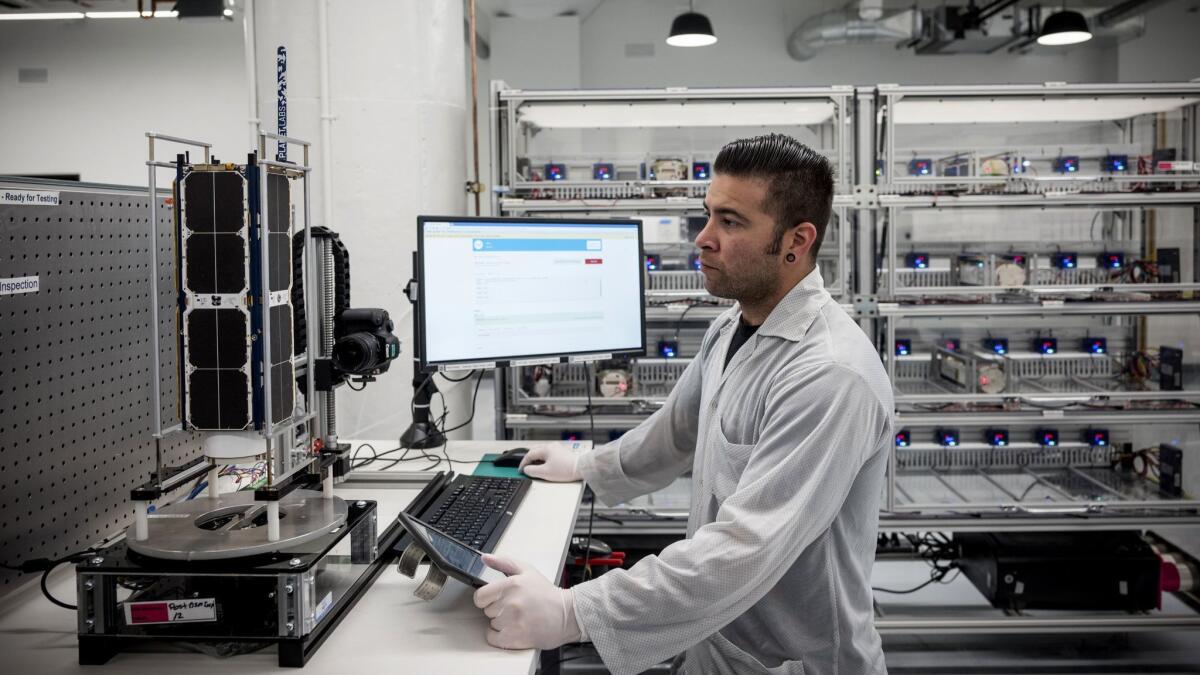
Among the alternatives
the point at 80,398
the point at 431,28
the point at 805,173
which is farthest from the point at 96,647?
the point at 431,28

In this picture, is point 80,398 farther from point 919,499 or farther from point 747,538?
point 919,499

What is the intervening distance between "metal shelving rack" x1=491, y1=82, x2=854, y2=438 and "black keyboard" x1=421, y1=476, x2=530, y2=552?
1.09 meters

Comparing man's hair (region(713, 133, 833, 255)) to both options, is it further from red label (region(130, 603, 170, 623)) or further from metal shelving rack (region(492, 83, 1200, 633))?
metal shelving rack (region(492, 83, 1200, 633))

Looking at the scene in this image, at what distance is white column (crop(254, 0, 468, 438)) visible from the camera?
2738mm

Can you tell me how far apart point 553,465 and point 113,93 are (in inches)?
292

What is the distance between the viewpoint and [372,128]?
278 centimetres

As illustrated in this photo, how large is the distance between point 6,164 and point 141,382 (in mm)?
7549

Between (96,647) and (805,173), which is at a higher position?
(805,173)

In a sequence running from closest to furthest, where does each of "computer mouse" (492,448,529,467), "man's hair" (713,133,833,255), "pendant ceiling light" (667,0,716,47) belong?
"man's hair" (713,133,833,255) < "computer mouse" (492,448,529,467) < "pendant ceiling light" (667,0,716,47)

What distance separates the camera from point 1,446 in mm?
1204

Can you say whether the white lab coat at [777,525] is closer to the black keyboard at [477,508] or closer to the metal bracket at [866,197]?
the black keyboard at [477,508]

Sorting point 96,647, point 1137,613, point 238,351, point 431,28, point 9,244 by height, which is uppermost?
point 431,28

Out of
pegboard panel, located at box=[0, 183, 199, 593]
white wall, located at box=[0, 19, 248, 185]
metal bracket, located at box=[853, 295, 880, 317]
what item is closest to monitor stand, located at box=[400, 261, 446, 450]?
pegboard panel, located at box=[0, 183, 199, 593]

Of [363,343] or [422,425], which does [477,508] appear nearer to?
[363,343]
